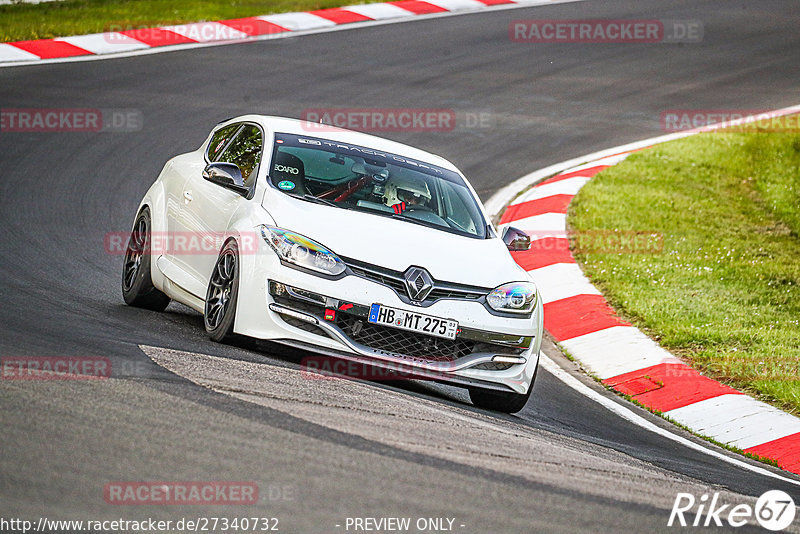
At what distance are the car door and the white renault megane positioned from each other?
1 cm

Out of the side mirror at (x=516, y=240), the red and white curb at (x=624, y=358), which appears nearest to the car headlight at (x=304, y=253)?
the side mirror at (x=516, y=240)

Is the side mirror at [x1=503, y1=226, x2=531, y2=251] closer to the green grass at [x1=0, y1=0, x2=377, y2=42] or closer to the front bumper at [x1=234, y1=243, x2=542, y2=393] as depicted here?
the front bumper at [x1=234, y1=243, x2=542, y2=393]

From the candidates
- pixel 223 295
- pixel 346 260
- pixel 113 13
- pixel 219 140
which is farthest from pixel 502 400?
pixel 113 13

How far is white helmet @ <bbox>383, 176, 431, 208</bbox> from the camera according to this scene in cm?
786

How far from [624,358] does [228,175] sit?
156 inches

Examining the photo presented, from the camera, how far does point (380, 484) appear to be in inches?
177

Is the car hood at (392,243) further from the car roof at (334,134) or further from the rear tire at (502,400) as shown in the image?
the car roof at (334,134)

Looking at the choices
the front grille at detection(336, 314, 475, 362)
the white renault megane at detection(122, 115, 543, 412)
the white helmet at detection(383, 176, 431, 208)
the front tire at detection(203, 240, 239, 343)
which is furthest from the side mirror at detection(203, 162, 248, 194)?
the front grille at detection(336, 314, 475, 362)

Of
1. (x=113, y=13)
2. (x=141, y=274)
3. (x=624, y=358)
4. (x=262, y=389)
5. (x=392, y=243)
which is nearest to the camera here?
(x=262, y=389)

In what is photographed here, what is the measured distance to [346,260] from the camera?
267 inches

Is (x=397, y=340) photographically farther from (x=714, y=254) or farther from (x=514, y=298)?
(x=714, y=254)

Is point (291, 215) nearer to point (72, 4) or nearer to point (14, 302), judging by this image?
point (14, 302)

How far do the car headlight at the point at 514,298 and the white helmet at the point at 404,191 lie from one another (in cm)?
109

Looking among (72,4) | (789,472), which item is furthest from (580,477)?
(72,4)
